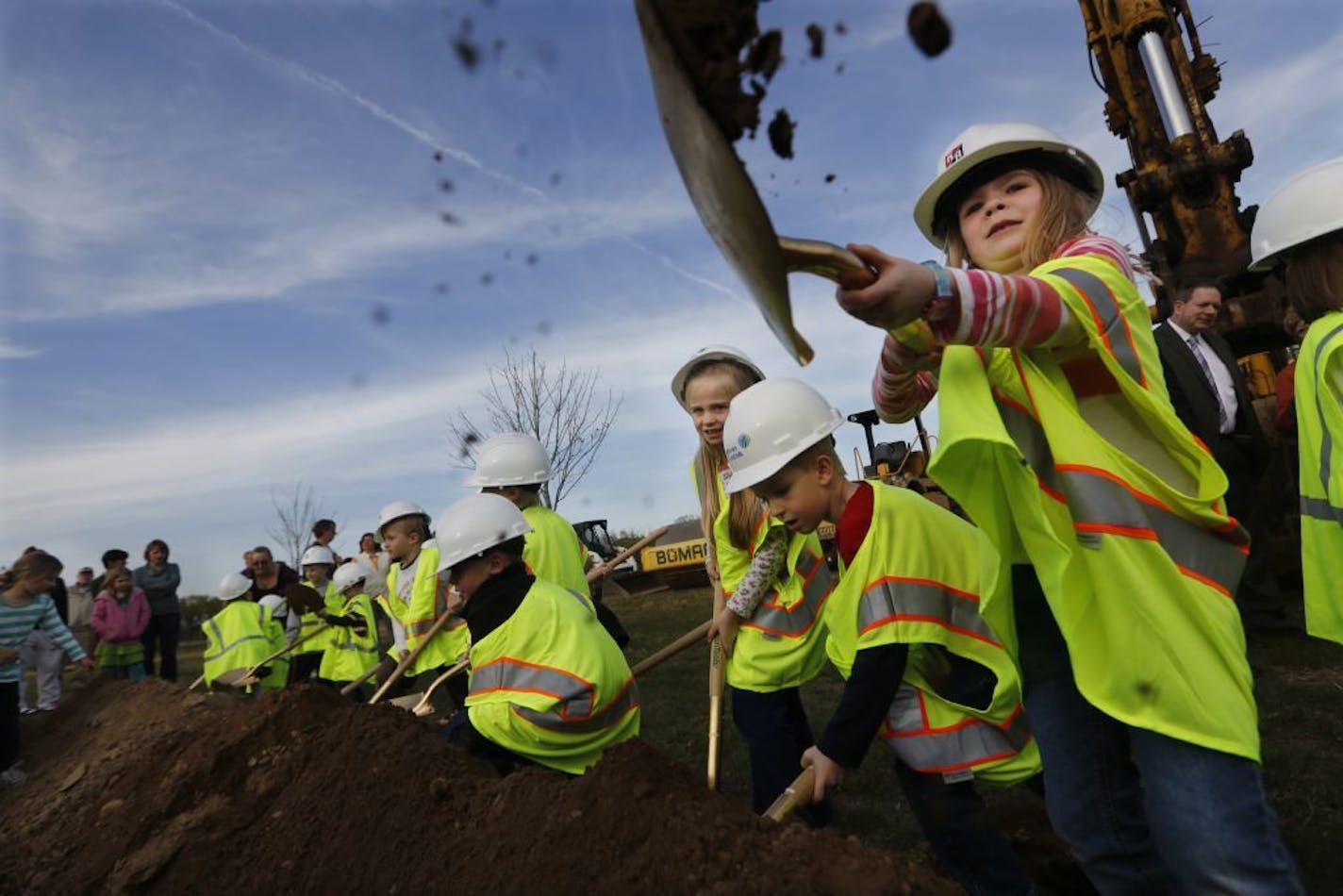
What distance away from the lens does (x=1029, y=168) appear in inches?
75.9

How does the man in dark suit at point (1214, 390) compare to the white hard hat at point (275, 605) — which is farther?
the white hard hat at point (275, 605)

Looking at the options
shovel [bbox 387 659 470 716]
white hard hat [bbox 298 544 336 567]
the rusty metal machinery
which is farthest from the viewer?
white hard hat [bbox 298 544 336 567]

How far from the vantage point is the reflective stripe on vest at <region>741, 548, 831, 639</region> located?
3592mm

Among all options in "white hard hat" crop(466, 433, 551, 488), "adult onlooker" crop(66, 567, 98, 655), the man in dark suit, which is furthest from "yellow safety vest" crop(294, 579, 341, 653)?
"adult onlooker" crop(66, 567, 98, 655)

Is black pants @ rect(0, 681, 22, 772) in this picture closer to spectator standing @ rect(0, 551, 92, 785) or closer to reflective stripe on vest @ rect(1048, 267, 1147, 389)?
spectator standing @ rect(0, 551, 92, 785)

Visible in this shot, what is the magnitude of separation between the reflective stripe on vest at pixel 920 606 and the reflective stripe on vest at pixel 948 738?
23 cm

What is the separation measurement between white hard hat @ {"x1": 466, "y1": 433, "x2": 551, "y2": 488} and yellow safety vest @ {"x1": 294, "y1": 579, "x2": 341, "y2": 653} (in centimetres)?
478

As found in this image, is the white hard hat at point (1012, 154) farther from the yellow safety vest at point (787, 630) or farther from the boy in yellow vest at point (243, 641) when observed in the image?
the boy in yellow vest at point (243, 641)

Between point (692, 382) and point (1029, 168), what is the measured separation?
2.10m

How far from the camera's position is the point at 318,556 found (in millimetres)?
10977

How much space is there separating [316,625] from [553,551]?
574 cm

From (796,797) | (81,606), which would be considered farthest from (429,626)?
(81,606)

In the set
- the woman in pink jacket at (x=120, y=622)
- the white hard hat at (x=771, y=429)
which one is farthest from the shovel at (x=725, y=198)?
the woman in pink jacket at (x=120, y=622)

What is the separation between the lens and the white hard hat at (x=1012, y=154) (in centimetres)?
188
